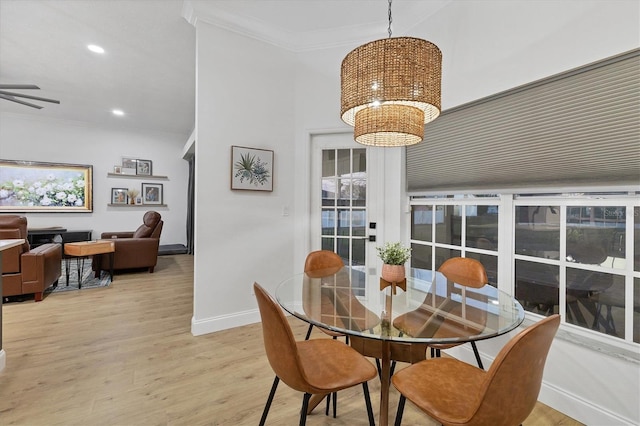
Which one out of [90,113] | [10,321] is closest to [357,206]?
[10,321]

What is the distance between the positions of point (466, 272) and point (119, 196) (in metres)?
7.22

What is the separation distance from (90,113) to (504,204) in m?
7.16

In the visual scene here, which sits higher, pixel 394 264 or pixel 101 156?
pixel 101 156

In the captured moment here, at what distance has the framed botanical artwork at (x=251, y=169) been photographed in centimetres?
281

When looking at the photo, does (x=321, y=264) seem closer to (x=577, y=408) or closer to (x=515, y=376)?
(x=515, y=376)

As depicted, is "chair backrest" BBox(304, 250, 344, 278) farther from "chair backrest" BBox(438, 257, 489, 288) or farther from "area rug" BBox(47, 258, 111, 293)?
"area rug" BBox(47, 258, 111, 293)

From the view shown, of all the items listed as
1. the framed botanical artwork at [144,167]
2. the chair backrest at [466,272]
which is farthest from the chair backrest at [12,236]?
the chair backrest at [466,272]

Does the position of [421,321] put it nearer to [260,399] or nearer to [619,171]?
[260,399]

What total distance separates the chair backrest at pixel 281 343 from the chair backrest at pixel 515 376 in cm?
62

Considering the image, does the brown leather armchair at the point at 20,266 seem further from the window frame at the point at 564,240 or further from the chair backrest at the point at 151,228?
the window frame at the point at 564,240

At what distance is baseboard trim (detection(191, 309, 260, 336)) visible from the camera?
2637 mm

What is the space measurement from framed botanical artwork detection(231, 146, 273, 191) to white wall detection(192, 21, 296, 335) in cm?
6

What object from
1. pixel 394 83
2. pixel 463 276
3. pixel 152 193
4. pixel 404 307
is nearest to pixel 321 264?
pixel 404 307

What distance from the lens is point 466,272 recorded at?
1979 mm
